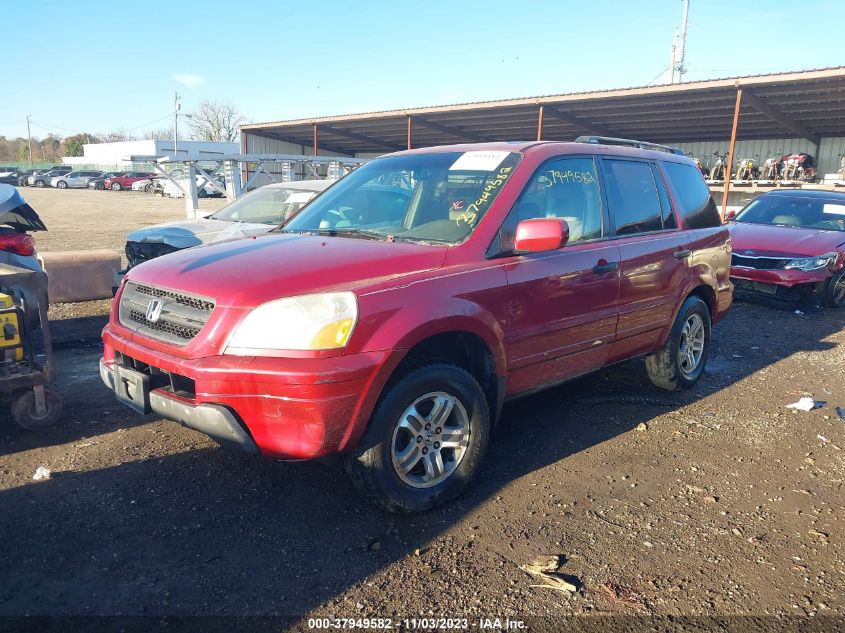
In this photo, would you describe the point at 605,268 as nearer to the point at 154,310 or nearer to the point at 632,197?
the point at 632,197

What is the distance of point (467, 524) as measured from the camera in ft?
11.0

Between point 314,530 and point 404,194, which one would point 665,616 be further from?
point 404,194

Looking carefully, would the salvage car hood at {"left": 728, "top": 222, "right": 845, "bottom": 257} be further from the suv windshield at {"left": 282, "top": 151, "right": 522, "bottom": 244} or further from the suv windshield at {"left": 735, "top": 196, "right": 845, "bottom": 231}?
the suv windshield at {"left": 282, "top": 151, "right": 522, "bottom": 244}

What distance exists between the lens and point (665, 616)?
2.68 metres

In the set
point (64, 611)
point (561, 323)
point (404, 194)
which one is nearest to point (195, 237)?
point (404, 194)

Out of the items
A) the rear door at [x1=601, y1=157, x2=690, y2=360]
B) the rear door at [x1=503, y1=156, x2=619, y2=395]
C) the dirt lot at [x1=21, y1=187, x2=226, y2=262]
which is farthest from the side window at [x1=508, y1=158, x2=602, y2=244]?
the dirt lot at [x1=21, y1=187, x2=226, y2=262]

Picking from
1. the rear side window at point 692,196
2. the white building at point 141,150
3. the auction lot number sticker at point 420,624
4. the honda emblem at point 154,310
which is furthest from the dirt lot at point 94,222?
the white building at point 141,150

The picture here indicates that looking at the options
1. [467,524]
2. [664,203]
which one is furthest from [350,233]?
[664,203]

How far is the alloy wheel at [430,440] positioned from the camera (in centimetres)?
331

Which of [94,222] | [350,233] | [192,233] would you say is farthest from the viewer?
[94,222]

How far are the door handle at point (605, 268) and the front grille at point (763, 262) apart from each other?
5543 millimetres

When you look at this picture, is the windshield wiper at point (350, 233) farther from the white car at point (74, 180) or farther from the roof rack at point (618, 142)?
the white car at point (74, 180)

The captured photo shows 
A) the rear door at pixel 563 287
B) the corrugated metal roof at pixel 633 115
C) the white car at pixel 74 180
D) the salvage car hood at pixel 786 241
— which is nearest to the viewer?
the rear door at pixel 563 287

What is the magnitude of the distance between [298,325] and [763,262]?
8.03 metres
